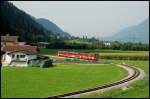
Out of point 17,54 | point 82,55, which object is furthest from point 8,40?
point 17,54

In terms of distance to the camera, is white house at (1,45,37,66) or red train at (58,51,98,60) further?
red train at (58,51,98,60)

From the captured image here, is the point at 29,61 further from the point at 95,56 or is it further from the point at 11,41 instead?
the point at 11,41

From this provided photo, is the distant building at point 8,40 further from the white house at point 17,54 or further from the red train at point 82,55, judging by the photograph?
the white house at point 17,54

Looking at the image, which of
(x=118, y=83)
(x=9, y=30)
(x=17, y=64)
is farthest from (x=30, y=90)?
(x=9, y=30)

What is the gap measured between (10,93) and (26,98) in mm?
4141

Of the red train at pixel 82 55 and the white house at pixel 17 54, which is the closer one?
the white house at pixel 17 54

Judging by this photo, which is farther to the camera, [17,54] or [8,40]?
[8,40]

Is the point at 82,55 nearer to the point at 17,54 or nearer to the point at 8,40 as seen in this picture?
the point at 17,54

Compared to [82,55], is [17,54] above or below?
above

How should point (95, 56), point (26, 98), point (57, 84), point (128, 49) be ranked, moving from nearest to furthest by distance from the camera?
1. point (26, 98)
2. point (57, 84)
3. point (95, 56)
4. point (128, 49)

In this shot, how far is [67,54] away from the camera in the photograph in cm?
9562

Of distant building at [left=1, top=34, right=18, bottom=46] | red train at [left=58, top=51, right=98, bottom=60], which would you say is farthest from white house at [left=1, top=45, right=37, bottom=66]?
distant building at [left=1, top=34, right=18, bottom=46]

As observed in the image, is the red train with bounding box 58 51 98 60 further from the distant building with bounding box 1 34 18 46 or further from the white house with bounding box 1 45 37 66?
the distant building with bounding box 1 34 18 46

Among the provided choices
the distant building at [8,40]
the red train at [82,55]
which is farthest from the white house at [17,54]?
the distant building at [8,40]
